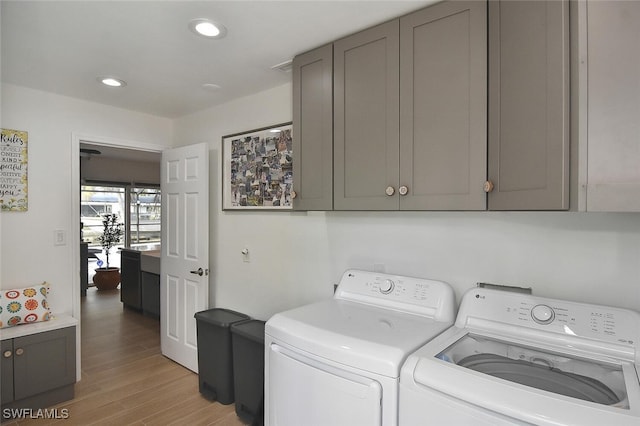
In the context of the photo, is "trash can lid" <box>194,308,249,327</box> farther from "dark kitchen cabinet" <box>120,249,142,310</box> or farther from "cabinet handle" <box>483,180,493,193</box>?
"dark kitchen cabinet" <box>120,249,142,310</box>

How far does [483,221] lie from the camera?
172 centimetres

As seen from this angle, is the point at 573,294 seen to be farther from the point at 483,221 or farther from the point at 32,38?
the point at 32,38

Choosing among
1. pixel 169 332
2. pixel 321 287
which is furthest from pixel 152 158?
pixel 321 287

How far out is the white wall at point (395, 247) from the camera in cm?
143

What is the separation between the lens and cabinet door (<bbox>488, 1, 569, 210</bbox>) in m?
1.19

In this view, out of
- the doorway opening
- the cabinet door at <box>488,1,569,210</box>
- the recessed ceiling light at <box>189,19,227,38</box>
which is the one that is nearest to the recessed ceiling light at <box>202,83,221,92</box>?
the recessed ceiling light at <box>189,19,227,38</box>

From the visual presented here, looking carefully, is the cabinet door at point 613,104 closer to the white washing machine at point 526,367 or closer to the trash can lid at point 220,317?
the white washing machine at point 526,367

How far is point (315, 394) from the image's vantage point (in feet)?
4.66

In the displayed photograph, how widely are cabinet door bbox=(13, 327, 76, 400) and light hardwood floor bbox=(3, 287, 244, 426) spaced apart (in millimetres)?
187

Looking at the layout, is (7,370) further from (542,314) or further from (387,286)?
(542,314)

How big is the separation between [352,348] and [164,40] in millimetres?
1812

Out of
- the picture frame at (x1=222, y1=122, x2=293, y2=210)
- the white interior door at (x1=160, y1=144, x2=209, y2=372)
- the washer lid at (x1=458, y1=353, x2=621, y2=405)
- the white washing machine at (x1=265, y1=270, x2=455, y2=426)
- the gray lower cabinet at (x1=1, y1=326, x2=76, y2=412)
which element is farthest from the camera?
the white interior door at (x1=160, y1=144, x2=209, y2=372)

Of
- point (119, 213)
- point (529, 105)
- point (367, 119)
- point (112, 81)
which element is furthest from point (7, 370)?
point (119, 213)

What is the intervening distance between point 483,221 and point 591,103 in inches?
28.7
